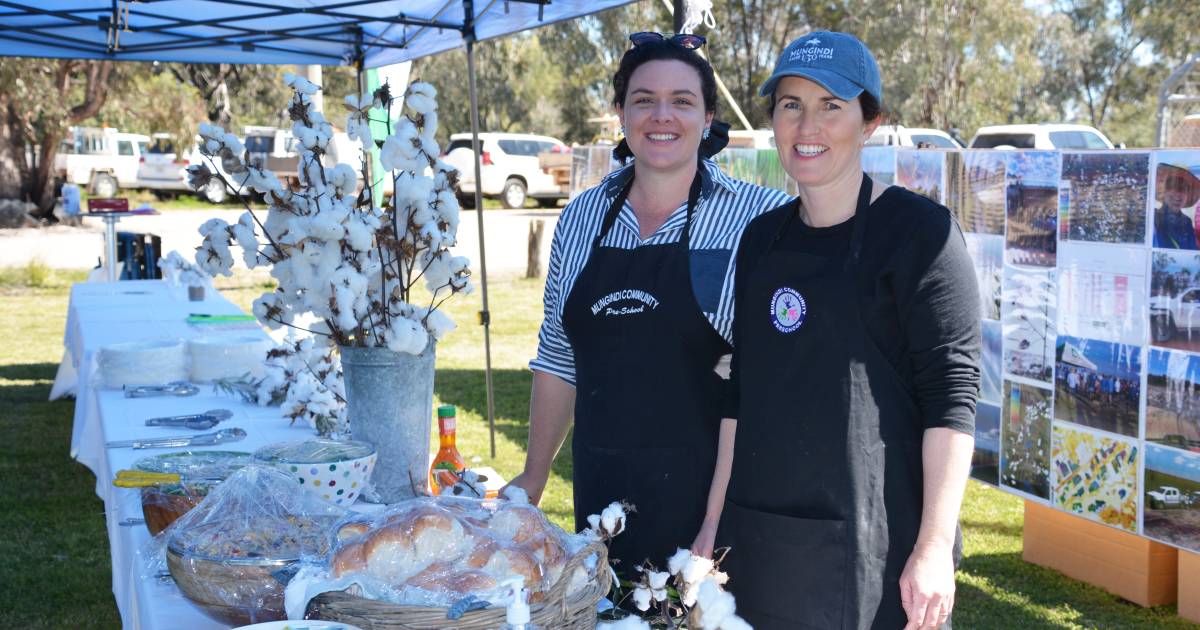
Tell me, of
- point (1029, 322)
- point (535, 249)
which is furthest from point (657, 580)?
point (535, 249)

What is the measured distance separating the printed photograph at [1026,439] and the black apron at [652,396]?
244cm

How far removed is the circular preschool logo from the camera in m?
1.63

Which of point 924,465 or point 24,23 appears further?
point 24,23

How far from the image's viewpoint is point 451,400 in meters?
7.01

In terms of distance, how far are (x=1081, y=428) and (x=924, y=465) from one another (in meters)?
2.57

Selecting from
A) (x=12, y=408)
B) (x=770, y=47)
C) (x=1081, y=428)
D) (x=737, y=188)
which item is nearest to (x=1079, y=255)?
(x=1081, y=428)

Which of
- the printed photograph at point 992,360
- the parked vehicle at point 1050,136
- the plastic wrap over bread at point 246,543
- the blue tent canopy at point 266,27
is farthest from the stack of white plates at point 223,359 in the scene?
the parked vehicle at point 1050,136

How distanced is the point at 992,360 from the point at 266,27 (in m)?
3.65

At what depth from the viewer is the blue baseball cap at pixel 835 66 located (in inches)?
63.5

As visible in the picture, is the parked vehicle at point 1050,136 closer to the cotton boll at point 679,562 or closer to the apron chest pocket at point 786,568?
the apron chest pocket at point 786,568

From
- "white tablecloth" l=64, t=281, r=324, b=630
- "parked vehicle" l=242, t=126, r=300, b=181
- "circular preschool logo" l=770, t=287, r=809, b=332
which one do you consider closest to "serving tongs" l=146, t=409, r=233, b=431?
"white tablecloth" l=64, t=281, r=324, b=630

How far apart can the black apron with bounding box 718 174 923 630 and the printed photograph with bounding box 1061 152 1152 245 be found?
7.58 feet

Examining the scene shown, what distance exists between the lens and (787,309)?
1.64 metres

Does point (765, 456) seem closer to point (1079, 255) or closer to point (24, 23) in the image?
point (1079, 255)
